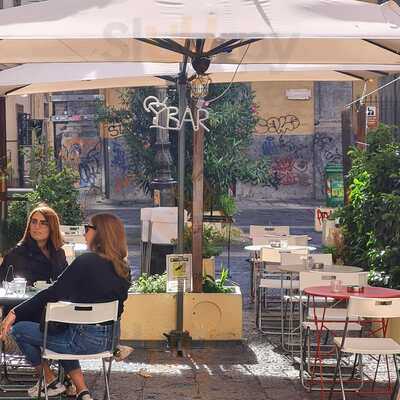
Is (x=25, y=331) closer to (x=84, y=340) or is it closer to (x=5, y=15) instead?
(x=84, y=340)

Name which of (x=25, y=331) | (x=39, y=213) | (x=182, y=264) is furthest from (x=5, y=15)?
(x=182, y=264)

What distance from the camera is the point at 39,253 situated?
7.99m

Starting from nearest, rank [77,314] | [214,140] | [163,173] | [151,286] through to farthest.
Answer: [77,314] → [151,286] → [163,173] → [214,140]

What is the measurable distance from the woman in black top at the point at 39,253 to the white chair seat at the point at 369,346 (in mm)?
2319

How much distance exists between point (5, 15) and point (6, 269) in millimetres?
1963

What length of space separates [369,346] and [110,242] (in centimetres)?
191

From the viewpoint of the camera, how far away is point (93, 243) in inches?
273

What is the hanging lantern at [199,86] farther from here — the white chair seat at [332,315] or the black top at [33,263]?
the white chair seat at [332,315]

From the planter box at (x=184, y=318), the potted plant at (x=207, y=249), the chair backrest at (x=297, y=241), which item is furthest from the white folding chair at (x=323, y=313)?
the chair backrest at (x=297, y=241)

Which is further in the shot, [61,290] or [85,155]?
[85,155]

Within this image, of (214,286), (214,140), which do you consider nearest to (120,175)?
(214,140)

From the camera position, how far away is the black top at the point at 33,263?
7.93 metres

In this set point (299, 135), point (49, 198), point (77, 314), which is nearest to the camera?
point (77, 314)

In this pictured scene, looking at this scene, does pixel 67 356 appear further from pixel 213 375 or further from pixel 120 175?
pixel 120 175
